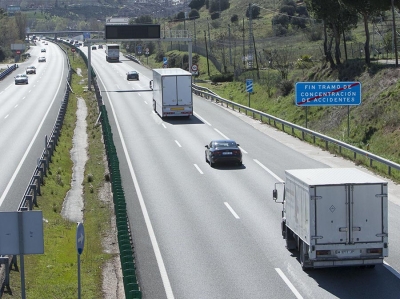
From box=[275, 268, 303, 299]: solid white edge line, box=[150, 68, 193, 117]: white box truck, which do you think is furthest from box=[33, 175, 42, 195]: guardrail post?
box=[150, 68, 193, 117]: white box truck

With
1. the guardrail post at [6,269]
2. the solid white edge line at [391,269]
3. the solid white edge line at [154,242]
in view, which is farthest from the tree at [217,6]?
the guardrail post at [6,269]

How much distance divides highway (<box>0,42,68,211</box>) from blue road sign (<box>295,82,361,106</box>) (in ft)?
46.7

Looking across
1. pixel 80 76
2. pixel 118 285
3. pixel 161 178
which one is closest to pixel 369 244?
pixel 118 285

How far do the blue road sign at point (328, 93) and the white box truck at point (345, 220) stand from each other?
78.8ft

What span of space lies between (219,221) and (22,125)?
3016 centimetres

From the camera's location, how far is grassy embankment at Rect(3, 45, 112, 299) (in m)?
18.1

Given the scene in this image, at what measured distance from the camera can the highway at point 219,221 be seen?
17.8m

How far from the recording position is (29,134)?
4684cm

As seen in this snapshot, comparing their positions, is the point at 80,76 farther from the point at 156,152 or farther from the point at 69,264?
the point at 69,264

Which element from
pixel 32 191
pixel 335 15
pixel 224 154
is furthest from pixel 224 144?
pixel 335 15

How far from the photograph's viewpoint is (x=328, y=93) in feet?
139

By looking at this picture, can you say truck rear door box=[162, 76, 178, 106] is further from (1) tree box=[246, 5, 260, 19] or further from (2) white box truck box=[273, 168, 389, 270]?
(1) tree box=[246, 5, 260, 19]

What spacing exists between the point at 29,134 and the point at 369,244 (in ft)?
106

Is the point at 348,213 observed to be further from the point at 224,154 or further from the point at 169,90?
the point at 169,90
